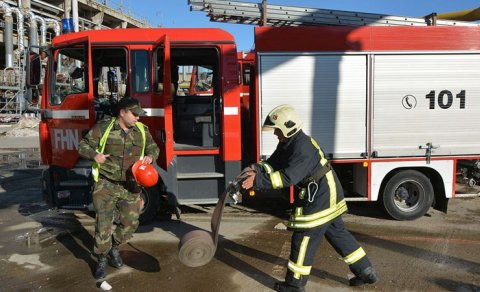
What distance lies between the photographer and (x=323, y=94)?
5656 millimetres

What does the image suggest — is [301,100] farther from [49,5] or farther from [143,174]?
[49,5]

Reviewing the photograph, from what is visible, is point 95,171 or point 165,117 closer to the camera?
point 95,171

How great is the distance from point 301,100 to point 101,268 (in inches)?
127

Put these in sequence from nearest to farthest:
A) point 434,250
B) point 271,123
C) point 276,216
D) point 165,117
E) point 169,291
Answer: point 271,123 → point 169,291 → point 434,250 → point 165,117 → point 276,216

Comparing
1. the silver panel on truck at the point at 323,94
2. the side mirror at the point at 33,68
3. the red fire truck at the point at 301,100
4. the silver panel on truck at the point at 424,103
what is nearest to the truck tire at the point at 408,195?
the red fire truck at the point at 301,100

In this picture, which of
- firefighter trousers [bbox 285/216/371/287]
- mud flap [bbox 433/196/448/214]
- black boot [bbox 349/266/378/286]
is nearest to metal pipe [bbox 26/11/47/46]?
mud flap [bbox 433/196/448/214]

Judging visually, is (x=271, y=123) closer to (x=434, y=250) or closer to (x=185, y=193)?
(x=185, y=193)

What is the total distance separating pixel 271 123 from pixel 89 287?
7.75 feet

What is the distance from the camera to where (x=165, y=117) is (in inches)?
211

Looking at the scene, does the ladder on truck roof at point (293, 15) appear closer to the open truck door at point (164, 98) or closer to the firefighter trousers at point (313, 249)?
the open truck door at point (164, 98)

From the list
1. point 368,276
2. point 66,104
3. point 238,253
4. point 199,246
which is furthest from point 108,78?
point 368,276

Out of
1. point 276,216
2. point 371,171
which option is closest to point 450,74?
point 371,171

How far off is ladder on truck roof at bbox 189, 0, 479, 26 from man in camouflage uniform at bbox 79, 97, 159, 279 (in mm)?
3352

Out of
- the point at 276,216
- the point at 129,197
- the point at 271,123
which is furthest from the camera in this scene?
the point at 276,216
